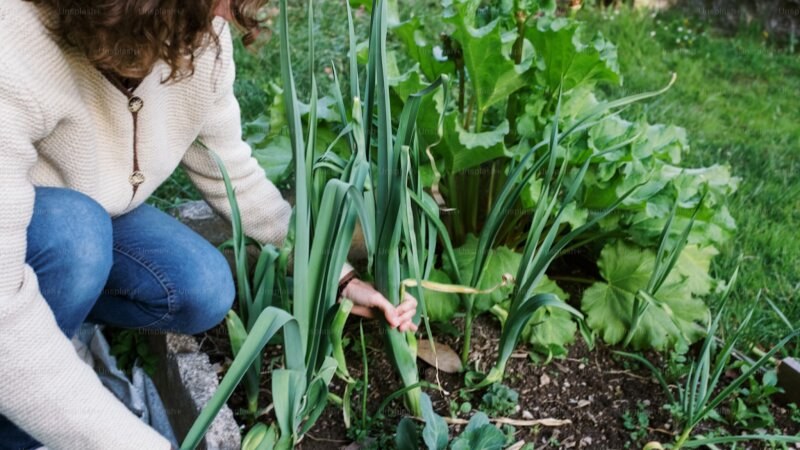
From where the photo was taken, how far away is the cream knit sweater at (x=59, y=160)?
3.48 ft

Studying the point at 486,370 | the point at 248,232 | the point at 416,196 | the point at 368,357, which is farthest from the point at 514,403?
the point at 248,232

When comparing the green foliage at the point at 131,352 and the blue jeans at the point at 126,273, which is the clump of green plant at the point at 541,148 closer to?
the blue jeans at the point at 126,273

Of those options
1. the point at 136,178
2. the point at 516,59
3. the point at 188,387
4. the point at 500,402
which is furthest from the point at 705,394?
the point at 136,178

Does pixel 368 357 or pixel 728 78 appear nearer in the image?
pixel 368 357

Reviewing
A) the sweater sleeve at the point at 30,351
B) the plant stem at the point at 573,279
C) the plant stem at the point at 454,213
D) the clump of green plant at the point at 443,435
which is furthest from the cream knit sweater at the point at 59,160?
the plant stem at the point at 573,279

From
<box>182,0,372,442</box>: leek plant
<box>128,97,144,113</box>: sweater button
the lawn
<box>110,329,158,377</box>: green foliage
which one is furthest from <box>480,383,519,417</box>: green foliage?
<box>128,97,144,113</box>: sweater button

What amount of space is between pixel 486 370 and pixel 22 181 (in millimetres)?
930

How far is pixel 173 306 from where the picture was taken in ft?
4.90

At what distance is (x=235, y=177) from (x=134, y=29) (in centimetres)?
48

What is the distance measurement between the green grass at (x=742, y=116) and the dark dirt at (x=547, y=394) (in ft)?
1.17

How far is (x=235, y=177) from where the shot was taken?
4.93 feet

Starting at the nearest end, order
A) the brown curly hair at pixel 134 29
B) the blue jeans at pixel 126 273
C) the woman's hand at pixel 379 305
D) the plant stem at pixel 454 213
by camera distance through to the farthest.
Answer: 1. the brown curly hair at pixel 134 29
2. the blue jeans at pixel 126 273
3. the woman's hand at pixel 379 305
4. the plant stem at pixel 454 213

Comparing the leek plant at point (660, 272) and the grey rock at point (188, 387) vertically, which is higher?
the leek plant at point (660, 272)

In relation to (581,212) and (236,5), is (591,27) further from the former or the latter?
(236,5)
